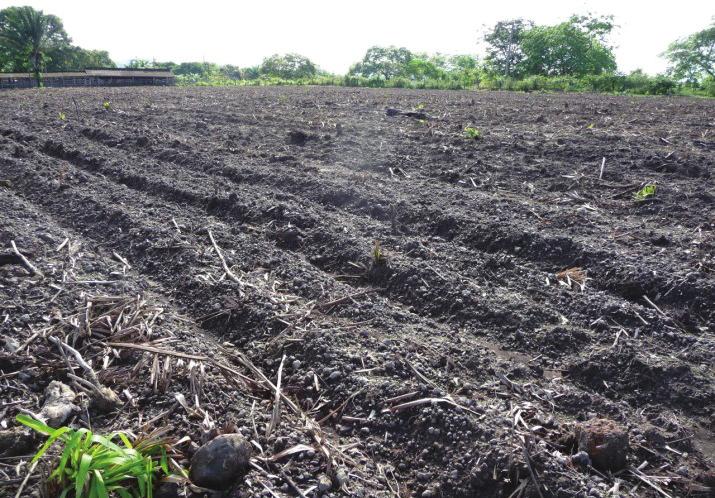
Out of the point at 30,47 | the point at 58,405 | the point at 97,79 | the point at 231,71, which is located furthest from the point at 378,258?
the point at 231,71

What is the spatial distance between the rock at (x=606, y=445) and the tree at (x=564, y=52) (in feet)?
178

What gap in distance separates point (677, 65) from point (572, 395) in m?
63.8

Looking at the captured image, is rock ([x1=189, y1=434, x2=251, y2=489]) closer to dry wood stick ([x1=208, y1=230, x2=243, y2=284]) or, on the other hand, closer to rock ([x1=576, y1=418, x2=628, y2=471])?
rock ([x1=576, y1=418, x2=628, y2=471])

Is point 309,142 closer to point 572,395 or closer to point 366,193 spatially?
point 366,193

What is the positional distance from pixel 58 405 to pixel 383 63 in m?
69.5

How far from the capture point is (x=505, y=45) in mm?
57938

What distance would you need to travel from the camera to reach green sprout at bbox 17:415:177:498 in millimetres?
2057

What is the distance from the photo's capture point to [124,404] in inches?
108

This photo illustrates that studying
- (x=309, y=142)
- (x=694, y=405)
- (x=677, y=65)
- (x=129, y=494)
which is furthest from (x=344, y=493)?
(x=677, y=65)

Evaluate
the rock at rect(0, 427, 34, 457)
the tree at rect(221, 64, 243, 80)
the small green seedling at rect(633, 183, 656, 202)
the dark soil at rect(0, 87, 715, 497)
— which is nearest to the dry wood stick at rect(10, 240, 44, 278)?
the dark soil at rect(0, 87, 715, 497)

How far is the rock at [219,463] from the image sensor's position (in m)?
2.31

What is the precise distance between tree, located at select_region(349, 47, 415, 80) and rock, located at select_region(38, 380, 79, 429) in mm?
63904

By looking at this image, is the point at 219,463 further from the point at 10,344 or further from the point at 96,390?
the point at 10,344

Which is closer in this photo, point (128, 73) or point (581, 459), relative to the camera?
point (581, 459)
